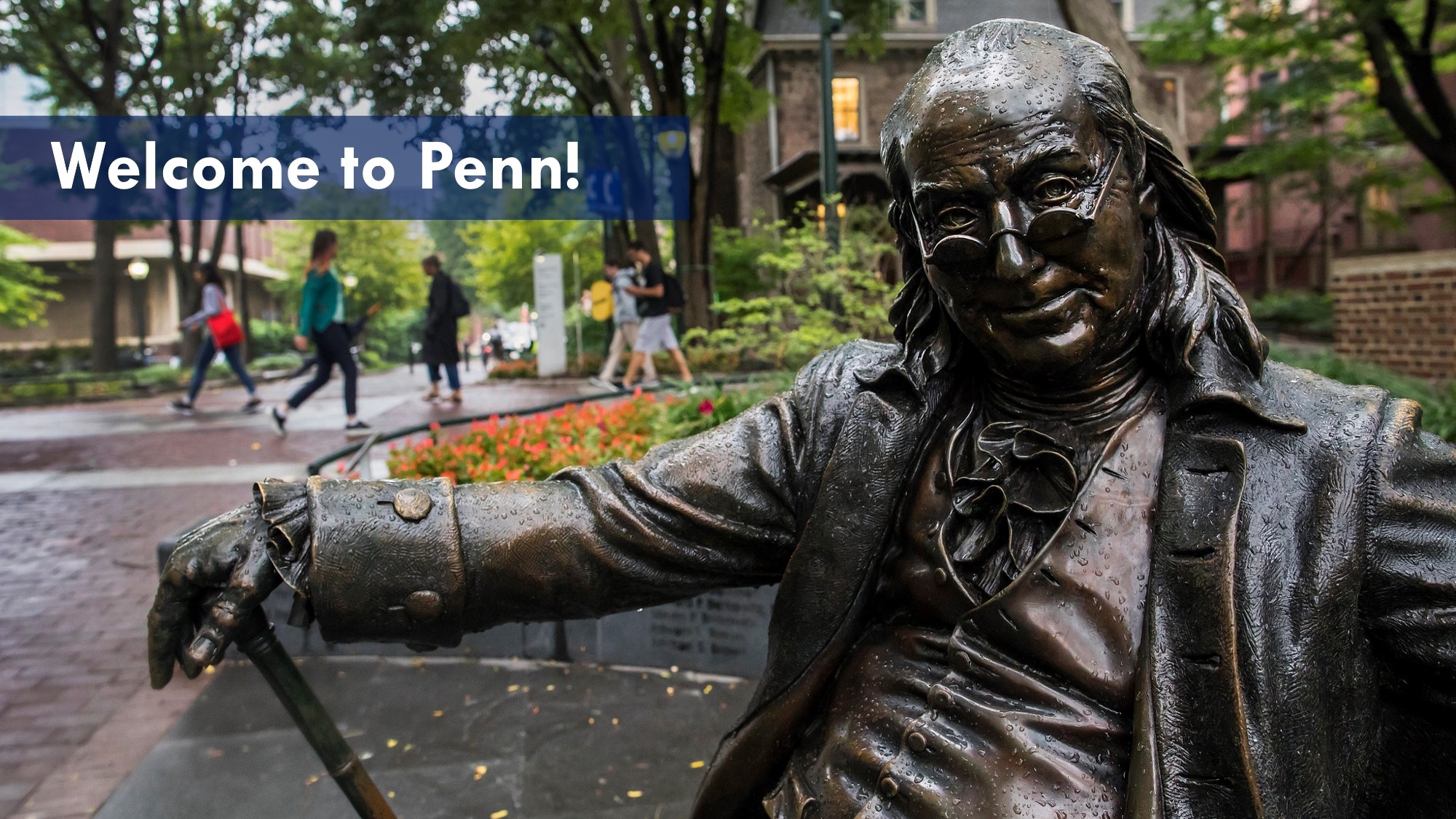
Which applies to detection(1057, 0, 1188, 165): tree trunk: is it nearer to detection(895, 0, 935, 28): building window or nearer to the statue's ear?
the statue's ear

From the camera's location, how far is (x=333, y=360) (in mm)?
10773

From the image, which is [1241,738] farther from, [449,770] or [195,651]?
[449,770]

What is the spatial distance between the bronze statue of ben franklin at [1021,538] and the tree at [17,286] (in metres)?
26.7

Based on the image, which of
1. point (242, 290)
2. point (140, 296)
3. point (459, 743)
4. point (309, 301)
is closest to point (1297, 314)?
point (309, 301)

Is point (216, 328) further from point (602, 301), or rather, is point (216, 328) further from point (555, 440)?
point (555, 440)

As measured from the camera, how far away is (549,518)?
1.53 meters

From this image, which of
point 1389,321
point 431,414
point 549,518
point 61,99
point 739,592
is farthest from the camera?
point 61,99

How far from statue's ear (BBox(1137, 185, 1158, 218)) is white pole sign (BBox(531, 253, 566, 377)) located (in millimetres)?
17906

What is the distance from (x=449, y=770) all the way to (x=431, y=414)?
897 cm

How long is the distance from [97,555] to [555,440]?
3.18m

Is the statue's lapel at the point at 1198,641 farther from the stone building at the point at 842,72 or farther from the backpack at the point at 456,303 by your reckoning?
the stone building at the point at 842,72

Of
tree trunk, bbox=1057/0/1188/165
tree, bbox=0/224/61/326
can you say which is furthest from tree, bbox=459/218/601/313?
tree trunk, bbox=1057/0/1188/165

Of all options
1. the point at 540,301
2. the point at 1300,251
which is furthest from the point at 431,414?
the point at 1300,251
